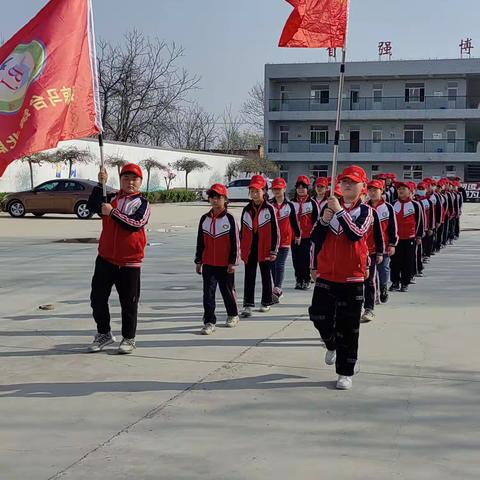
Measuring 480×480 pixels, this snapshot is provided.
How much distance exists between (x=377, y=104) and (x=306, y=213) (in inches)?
2059

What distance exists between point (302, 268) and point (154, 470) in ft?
24.5

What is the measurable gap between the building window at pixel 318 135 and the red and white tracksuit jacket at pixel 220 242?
55614 mm

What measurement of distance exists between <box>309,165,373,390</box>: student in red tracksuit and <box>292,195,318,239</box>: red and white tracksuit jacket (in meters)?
5.29

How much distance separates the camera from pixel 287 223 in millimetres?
10664

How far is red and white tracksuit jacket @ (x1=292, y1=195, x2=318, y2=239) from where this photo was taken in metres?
11.6

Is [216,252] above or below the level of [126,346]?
above

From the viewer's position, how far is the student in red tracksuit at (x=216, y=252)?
8078 mm

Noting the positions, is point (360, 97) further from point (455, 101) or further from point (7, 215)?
point (7, 215)

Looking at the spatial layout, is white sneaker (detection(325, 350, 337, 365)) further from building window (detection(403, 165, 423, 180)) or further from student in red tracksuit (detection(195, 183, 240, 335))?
building window (detection(403, 165, 423, 180))

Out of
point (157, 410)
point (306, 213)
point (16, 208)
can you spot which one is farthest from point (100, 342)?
point (16, 208)

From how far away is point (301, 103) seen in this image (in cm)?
6281

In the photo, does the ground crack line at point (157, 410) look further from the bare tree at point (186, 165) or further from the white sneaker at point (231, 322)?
the bare tree at point (186, 165)

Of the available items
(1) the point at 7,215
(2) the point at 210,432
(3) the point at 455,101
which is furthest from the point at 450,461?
(3) the point at 455,101

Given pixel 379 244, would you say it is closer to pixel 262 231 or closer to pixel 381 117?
pixel 262 231
